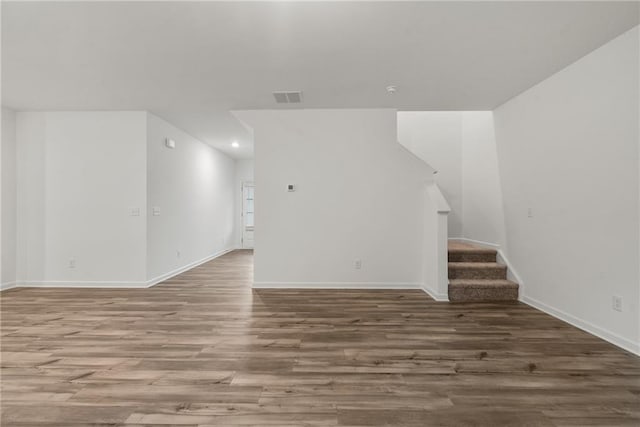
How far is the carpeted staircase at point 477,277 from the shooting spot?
374cm

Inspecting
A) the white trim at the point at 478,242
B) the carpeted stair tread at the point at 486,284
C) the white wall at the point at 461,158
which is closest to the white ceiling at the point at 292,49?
the white wall at the point at 461,158

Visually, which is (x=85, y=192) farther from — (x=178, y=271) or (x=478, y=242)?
(x=478, y=242)

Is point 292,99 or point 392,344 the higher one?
point 292,99

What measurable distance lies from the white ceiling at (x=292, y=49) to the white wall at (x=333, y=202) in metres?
0.49

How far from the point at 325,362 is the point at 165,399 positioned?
107cm

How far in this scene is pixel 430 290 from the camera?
3.96 m

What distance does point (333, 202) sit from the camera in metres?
4.31

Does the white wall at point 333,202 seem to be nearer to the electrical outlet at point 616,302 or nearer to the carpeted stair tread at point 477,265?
the carpeted stair tread at point 477,265

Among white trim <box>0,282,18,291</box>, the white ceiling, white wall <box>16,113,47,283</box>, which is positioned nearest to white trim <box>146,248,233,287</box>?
white wall <box>16,113,47,283</box>

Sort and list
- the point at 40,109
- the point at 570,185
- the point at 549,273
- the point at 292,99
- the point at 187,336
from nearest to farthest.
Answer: the point at 187,336
the point at 570,185
the point at 549,273
the point at 292,99
the point at 40,109

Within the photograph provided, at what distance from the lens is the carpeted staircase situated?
12.3ft

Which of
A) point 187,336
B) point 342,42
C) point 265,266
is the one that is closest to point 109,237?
point 265,266

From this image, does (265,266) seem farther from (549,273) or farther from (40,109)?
(40,109)

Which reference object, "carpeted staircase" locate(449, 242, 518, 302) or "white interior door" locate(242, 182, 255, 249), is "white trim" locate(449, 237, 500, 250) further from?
"white interior door" locate(242, 182, 255, 249)
